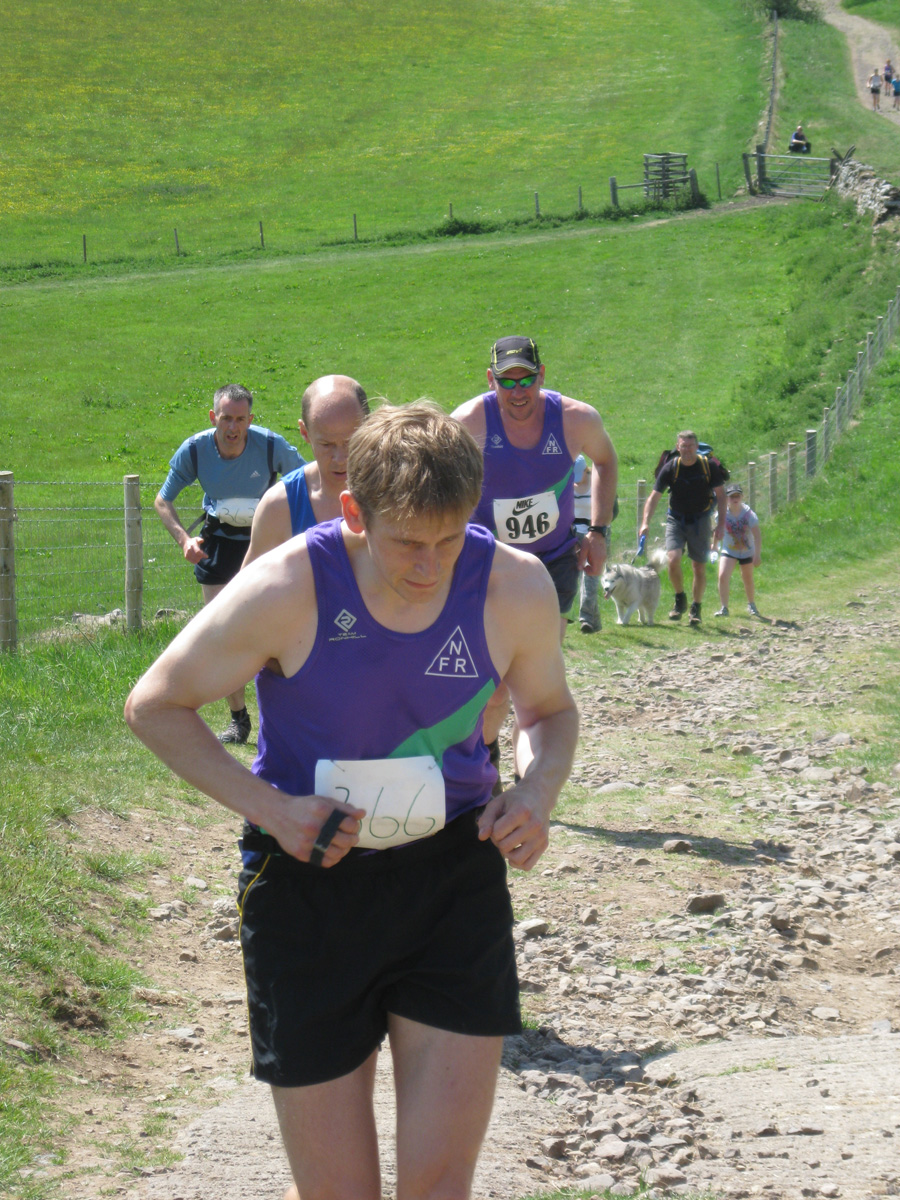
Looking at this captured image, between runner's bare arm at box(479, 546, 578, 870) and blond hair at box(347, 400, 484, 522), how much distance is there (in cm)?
30

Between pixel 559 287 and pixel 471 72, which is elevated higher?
pixel 471 72

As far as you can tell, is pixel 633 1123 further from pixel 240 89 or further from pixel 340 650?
pixel 240 89

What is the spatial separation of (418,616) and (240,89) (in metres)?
72.6

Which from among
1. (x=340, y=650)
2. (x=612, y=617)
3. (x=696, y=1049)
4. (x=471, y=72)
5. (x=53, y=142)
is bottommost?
(x=612, y=617)

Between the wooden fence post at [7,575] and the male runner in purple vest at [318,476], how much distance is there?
18.3ft

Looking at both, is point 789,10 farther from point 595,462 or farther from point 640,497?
point 595,462

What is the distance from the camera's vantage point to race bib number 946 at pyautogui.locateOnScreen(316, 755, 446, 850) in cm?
264

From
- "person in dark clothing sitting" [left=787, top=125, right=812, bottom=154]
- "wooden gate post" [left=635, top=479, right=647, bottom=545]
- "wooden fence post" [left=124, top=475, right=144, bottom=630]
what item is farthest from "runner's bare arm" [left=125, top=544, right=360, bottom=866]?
"person in dark clothing sitting" [left=787, top=125, right=812, bottom=154]

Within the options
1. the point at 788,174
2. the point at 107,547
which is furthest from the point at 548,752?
the point at 788,174

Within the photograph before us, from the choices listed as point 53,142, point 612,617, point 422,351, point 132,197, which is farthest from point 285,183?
point 612,617

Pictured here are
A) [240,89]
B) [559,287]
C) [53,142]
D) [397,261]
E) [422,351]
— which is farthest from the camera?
[240,89]

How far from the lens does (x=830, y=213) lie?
45469mm

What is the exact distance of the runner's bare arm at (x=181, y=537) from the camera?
7.54 m

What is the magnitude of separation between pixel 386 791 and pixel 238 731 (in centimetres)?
552
